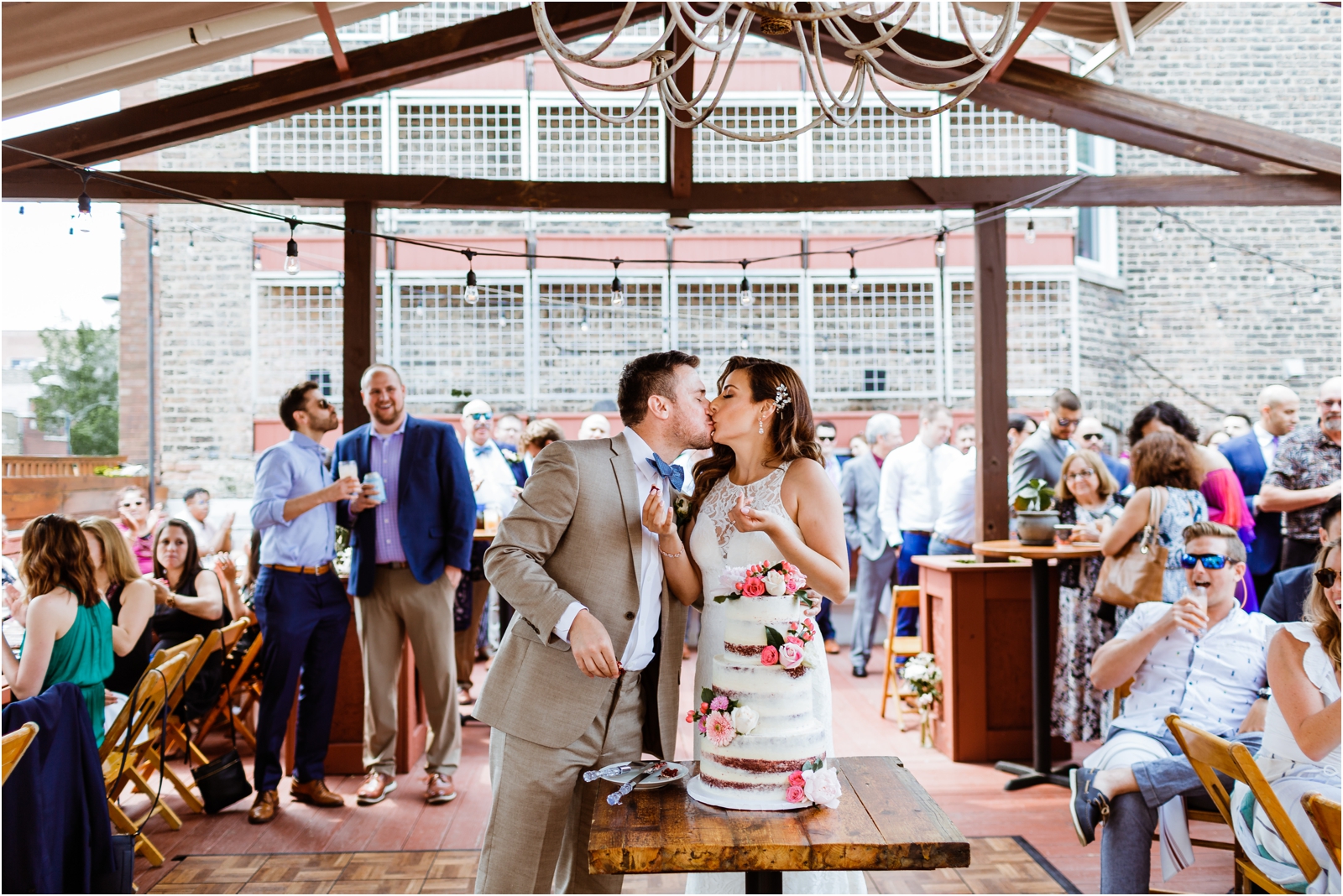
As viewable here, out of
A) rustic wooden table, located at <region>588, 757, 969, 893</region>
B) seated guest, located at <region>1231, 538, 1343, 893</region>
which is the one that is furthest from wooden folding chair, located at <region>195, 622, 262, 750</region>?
Answer: seated guest, located at <region>1231, 538, 1343, 893</region>

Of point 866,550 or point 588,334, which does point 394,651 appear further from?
point 588,334

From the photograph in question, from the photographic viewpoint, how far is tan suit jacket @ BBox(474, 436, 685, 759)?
7.34ft

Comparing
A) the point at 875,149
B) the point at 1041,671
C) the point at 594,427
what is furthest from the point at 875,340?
the point at 1041,671

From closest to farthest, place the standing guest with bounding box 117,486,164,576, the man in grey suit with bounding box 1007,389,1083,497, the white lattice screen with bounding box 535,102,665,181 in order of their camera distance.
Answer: the standing guest with bounding box 117,486,164,576, the man in grey suit with bounding box 1007,389,1083,497, the white lattice screen with bounding box 535,102,665,181

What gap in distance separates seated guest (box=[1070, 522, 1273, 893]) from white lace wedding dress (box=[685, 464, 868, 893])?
2.92 ft

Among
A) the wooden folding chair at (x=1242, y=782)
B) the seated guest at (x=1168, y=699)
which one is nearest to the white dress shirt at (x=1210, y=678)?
the seated guest at (x=1168, y=699)

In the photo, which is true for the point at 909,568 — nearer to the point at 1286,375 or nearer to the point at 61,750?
the point at 61,750

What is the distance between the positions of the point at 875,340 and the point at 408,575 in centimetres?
853

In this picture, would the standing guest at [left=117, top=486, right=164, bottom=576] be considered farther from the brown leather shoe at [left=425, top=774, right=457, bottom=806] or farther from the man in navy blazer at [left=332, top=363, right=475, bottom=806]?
the brown leather shoe at [left=425, top=774, right=457, bottom=806]

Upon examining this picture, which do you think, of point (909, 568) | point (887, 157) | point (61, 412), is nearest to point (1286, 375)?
point (887, 157)

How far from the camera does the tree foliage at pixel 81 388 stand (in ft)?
75.9

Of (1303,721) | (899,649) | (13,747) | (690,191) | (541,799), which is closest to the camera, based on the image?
(13,747)

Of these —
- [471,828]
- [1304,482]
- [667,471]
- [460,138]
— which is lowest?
[471,828]

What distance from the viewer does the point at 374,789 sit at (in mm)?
4141
